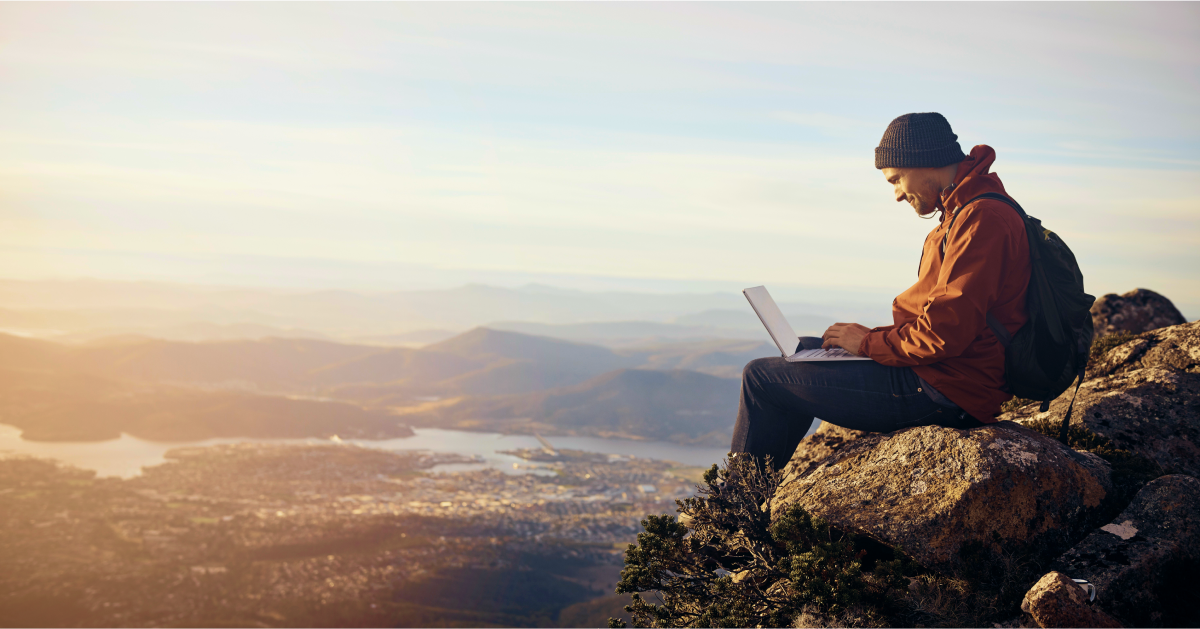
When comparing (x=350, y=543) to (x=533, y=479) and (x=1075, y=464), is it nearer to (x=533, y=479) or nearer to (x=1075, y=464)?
(x=533, y=479)

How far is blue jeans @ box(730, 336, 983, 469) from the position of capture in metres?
4.96

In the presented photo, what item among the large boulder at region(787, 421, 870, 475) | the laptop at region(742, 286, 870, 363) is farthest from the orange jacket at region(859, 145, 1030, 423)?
the large boulder at region(787, 421, 870, 475)

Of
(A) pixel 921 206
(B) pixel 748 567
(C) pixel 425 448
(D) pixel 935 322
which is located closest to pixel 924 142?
(A) pixel 921 206

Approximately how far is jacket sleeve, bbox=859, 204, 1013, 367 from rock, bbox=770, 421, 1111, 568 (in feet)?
3.43

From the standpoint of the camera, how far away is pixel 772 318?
205 inches

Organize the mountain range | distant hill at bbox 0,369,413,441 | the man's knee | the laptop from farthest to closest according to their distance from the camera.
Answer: the mountain range
distant hill at bbox 0,369,413,441
the man's knee
the laptop

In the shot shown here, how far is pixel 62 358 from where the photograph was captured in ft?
554

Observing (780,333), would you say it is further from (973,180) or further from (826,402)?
(973,180)

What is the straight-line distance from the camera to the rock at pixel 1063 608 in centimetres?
380

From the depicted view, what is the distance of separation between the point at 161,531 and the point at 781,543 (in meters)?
90.2

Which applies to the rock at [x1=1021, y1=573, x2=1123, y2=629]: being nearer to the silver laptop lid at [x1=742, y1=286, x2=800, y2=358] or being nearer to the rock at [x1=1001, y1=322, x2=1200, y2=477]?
the silver laptop lid at [x1=742, y1=286, x2=800, y2=358]

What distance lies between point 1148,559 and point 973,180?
2727 millimetres

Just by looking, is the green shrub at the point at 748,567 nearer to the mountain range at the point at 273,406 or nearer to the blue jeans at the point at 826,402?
the blue jeans at the point at 826,402

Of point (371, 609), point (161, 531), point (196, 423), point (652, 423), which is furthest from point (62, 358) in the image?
point (371, 609)
